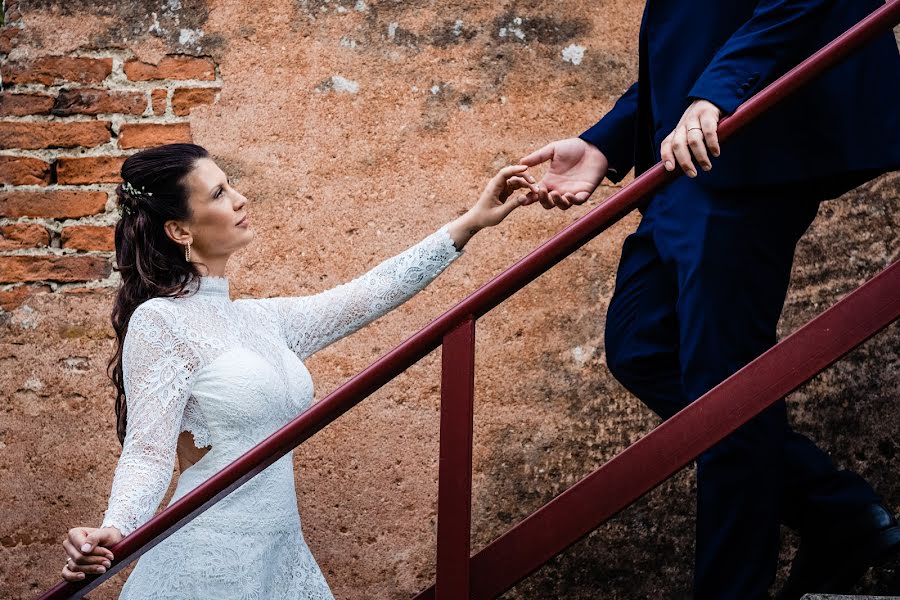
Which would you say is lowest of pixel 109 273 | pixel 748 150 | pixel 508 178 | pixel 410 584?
pixel 410 584

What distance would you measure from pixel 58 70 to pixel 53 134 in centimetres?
20

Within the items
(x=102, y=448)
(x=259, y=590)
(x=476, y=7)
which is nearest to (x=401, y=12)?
(x=476, y=7)

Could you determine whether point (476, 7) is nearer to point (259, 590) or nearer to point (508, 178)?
point (508, 178)

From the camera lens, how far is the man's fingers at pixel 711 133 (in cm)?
163

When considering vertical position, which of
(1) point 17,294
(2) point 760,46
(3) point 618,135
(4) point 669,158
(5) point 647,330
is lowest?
(1) point 17,294

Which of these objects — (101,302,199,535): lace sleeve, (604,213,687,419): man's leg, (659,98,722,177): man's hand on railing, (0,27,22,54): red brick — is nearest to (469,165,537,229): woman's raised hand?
(604,213,687,419): man's leg

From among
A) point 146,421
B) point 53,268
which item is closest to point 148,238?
point 146,421

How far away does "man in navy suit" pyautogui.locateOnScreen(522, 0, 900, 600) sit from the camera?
5.55ft

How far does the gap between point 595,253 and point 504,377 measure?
18.4 inches

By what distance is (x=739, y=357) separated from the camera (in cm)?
176

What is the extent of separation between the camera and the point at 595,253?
3016mm

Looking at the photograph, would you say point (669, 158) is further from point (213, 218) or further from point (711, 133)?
point (213, 218)

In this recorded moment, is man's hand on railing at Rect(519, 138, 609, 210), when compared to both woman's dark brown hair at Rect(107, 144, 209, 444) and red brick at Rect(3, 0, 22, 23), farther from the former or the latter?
red brick at Rect(3, 0, 22, 23)

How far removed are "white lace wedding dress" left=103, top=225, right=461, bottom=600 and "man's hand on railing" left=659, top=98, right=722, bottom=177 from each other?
93 centimetres
